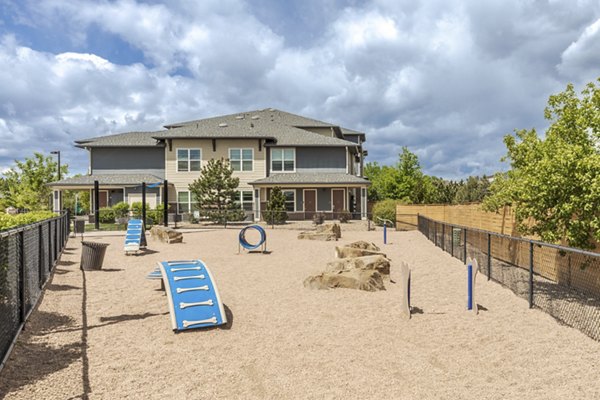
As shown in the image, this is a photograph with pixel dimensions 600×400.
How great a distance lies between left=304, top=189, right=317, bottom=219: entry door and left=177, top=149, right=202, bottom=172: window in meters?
9.26

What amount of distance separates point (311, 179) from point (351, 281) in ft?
81.8

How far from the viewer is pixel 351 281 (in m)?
10.6

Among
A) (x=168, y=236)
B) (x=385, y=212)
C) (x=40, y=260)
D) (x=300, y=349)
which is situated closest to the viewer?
(x=300, y=349)

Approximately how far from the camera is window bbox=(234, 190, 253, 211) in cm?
3681

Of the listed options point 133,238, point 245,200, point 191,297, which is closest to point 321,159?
point 245,200

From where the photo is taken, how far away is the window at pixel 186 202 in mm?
37188

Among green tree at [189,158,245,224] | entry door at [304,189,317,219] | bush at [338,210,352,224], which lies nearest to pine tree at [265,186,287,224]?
green tree at [189,158,245,224]

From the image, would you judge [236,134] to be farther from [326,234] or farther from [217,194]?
[326,234]

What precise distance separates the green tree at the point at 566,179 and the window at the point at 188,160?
2964 centimetres

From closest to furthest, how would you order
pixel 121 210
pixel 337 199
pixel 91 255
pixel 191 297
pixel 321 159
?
pixel 191 297 → pixel 91 255 → pixel 121 210 → pixel 337 199 → pixel 321 159

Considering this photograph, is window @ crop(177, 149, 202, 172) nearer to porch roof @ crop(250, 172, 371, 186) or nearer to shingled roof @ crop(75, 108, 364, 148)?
shingled roof @ crop(75, 108, 364, 148)

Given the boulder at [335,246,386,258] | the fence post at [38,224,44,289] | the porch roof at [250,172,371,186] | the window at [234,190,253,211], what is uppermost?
the porch roof at [250,172,371,186]

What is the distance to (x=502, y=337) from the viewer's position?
7.09m

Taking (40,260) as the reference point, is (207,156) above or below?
above
